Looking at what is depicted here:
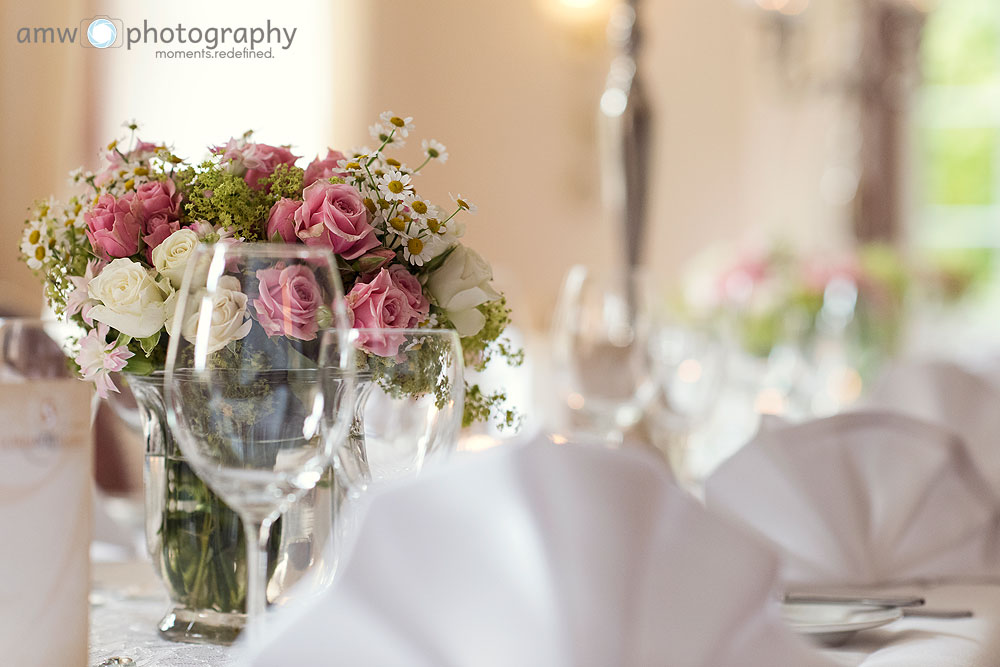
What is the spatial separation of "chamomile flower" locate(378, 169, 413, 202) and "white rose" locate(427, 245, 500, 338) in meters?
0.05

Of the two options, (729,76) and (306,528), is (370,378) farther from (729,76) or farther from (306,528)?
(729,76)

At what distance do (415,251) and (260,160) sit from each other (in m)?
0.11

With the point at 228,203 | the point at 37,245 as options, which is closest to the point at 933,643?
the point at 228,203

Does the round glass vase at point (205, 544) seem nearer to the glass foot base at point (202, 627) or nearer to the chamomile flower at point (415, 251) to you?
the glass foot base at point (202, 627)

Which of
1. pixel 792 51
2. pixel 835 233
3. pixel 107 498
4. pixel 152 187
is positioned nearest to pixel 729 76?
pixel 835 233

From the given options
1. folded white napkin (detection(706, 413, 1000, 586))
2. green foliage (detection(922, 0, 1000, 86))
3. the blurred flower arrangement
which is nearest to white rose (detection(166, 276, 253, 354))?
folded white napkin (detection(706, 413, 1000, 586))

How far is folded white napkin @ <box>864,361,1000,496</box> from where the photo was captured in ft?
3.71

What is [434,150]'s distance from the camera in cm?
76

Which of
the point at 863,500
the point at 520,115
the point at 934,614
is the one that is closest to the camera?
the point at 934,614

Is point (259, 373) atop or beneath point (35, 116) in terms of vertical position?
beneath

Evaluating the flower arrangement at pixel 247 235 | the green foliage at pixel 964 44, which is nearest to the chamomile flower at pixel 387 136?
the flower arrangement at pixel 247 235

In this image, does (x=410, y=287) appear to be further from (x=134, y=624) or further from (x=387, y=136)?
(x=134, y=624)

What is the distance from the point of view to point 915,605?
27.7 inches

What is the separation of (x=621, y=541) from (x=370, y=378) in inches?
7.1
